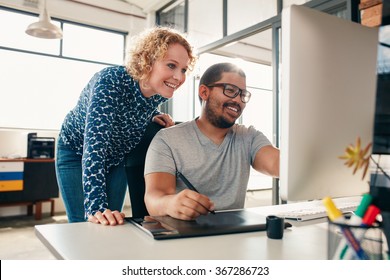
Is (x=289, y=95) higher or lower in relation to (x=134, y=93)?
lower

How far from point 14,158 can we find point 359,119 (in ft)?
14.4

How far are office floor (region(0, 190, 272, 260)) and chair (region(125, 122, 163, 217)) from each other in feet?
3.00

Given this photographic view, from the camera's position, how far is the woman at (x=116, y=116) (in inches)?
47.4

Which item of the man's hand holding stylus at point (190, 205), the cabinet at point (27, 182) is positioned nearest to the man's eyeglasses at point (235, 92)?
the man's hand holding stylus at point (190, 205)

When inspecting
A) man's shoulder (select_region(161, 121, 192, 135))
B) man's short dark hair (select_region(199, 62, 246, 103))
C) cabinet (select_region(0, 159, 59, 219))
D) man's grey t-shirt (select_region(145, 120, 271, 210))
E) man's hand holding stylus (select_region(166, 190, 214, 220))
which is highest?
man's short dark hair (select_region(199, 62, 246, 103))

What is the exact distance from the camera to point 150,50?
1.47 m

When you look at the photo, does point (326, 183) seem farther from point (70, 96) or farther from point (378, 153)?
point (70, 96)

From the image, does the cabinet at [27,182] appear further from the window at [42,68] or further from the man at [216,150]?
the man at [216,150]

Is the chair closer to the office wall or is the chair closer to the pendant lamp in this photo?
the pendant lamp

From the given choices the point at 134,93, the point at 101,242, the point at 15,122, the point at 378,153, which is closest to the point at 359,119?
the point at 378,153

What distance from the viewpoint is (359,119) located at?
65 centimetres

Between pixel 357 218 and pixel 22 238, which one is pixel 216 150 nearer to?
pixel 357 218

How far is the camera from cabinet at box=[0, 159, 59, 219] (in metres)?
4.01

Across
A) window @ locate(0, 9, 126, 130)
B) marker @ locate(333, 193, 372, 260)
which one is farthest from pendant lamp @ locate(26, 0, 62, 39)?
marker @ locate(333, 193, 372, 260)
